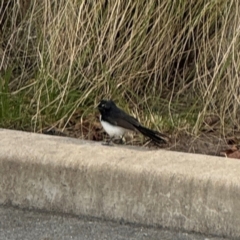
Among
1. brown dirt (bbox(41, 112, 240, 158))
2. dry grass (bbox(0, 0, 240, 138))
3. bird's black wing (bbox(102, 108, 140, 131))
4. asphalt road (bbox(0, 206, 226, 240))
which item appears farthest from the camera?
dry grass (bbox(0, 0, 240, 138))

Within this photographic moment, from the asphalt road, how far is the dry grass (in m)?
1.21

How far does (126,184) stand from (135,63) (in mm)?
1677

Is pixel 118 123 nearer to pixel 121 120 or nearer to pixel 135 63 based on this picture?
pixel 121 120

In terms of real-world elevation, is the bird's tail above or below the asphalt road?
above

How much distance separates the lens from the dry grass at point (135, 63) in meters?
5.89

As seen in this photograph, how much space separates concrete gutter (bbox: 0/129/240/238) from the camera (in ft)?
14.8

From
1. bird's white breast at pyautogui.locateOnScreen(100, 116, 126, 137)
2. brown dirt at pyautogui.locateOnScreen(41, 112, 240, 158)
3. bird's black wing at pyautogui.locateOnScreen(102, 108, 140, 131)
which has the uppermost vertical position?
bird's black wing at pyautogui.locateOnScreen(102, 108, 140, 131)

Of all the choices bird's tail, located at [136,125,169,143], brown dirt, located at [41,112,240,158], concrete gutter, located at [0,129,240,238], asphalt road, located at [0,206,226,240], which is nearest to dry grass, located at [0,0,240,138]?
brown dirt, located at [41,112,240,158]

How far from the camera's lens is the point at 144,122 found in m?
5.81

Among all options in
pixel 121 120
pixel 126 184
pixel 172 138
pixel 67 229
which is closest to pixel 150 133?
pixel 121 120

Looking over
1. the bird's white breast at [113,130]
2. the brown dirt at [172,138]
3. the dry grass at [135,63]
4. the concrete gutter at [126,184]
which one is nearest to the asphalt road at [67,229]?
the concrete gutter at [126,184]

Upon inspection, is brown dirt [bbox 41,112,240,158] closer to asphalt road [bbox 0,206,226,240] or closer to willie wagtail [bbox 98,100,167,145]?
willie wagtail [bbox 98,100,167,145]

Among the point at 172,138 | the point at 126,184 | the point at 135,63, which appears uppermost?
the point at 126,184

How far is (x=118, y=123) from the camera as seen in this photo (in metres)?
5.22
